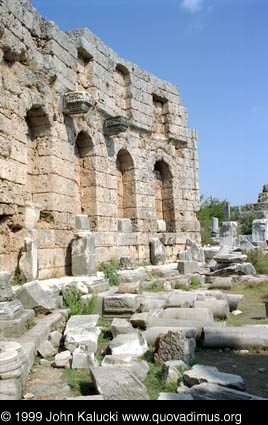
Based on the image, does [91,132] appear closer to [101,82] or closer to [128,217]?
[101,82]

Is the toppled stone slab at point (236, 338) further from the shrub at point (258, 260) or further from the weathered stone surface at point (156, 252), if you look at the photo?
the shrub at point (258, 260)

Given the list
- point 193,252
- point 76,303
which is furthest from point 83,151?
point 193,252

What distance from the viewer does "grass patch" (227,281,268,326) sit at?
684cm

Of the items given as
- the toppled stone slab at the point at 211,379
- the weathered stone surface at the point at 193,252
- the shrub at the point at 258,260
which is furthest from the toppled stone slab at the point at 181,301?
the weathered stone surface at the point at 193,252

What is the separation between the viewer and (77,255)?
909cm

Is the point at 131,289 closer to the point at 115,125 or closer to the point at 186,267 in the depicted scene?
the point at 186,267

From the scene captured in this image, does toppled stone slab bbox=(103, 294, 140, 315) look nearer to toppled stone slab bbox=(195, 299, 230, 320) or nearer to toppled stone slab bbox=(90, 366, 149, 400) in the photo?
toppled stone slab bbox=(195, 299, 230, 320)

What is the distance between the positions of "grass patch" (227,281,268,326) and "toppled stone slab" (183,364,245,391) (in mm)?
2871

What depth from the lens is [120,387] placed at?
3482mm

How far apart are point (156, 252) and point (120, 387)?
363 inches

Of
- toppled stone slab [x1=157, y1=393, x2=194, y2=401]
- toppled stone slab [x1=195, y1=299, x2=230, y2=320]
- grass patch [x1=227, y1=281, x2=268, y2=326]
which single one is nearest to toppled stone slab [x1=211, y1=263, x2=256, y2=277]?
grass patch [x1=227, y1=281, x2=268, y2=326]

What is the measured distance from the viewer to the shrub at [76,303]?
695 cm

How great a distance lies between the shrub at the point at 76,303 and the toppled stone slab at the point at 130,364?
2523 millimetres
